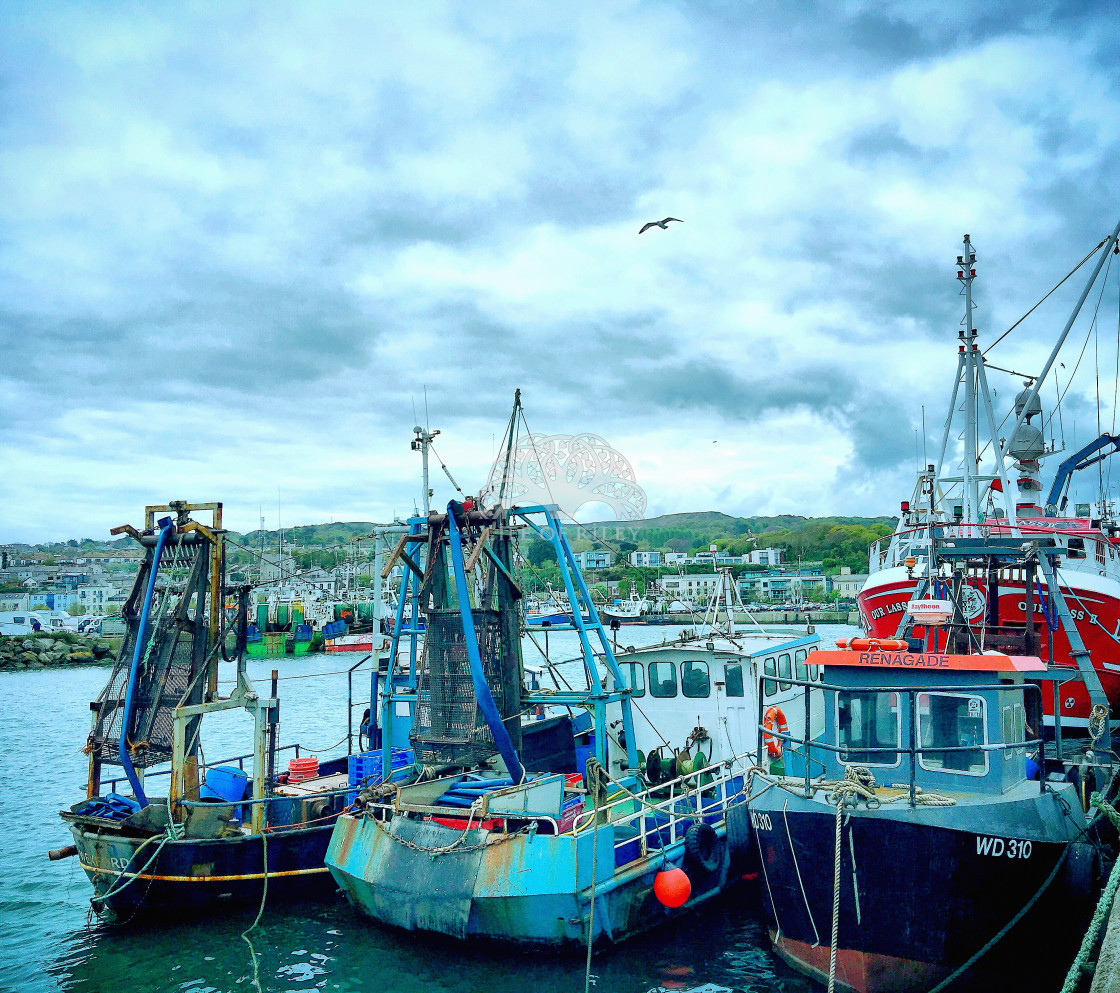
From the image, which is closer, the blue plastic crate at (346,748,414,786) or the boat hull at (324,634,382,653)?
the blue plastic crate at (346,748,414,786)

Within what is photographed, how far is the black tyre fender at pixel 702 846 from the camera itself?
12.5 meters

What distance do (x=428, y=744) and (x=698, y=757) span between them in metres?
4.71

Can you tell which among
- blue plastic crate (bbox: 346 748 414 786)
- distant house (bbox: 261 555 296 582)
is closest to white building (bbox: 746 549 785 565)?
distant house (bbox: 261 555 296 582)

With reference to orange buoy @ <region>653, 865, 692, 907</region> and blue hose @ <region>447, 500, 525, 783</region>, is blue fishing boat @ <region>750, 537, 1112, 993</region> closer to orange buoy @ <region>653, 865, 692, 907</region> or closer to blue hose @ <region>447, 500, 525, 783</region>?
orange buoy @ <region>653, 865, 692, 907</region>

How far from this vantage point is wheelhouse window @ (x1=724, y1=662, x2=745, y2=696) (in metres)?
15.4

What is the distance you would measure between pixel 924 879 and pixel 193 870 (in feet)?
33.4

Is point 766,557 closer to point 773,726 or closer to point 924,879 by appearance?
point 773,726

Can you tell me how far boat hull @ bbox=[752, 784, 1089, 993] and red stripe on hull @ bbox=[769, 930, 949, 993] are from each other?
0.4 inches

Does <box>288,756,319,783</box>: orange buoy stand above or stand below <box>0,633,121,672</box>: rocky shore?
above

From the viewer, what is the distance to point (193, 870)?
42.7 feet

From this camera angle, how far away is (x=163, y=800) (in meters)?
13.4

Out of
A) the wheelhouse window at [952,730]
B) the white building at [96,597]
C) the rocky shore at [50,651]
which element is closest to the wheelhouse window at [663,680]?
the wheelhouse window at [952,730]

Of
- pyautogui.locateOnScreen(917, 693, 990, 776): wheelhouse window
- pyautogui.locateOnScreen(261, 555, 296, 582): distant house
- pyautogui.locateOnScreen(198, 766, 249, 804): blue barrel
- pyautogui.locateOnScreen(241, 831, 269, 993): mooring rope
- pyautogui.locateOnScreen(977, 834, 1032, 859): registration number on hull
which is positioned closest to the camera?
pyautogui.locateOnScreen(977, 834, 1032, 859): registration number on hull

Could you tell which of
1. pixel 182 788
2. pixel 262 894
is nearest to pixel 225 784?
pixel 182 788
